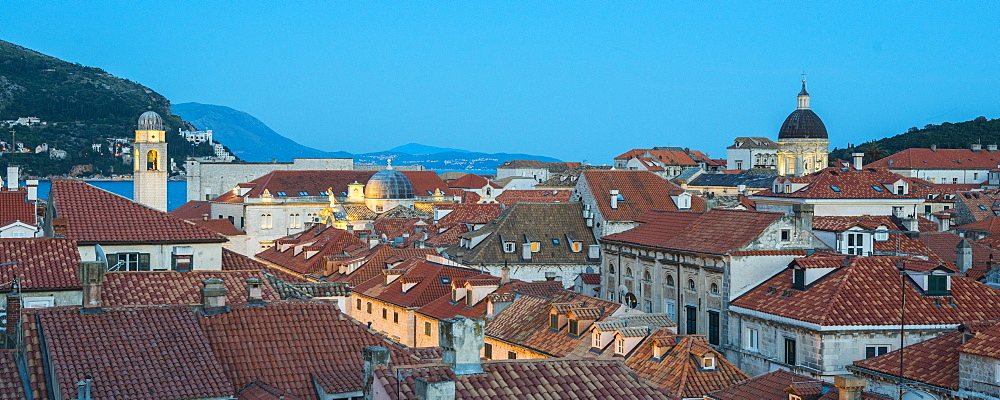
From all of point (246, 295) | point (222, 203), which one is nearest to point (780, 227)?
point (246, 295)

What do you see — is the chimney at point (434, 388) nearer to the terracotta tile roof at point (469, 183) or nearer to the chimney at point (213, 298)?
the chimney at point (213, 298)

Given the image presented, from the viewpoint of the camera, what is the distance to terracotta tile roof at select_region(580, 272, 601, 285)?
204ft

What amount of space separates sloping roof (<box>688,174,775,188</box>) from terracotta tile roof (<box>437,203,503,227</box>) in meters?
53.8

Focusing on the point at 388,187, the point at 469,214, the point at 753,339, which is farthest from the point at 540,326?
the point at 388,187

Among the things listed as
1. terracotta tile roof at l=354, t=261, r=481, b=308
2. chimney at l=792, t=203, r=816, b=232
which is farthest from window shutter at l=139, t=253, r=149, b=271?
chimney at l=792, t=203, r=816, b=232

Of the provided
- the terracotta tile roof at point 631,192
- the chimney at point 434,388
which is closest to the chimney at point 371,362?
the chimney at point 434,388

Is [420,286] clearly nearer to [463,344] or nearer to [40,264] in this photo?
[40,264]

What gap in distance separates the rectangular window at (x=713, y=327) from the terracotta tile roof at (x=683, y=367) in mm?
9549

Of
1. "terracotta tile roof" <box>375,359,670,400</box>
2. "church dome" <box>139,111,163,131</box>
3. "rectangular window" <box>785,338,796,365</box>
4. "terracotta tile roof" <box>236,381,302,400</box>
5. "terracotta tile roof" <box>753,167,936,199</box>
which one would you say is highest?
"church dome" <box>139,111,163,131</box>

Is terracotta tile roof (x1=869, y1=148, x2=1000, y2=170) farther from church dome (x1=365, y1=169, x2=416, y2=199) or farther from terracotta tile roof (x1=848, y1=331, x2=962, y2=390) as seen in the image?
terracotta tile roof (x1=848, y1=331, x2=962, y2=390)

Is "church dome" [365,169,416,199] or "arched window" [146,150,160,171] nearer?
"arched window" [146,150,160,171]

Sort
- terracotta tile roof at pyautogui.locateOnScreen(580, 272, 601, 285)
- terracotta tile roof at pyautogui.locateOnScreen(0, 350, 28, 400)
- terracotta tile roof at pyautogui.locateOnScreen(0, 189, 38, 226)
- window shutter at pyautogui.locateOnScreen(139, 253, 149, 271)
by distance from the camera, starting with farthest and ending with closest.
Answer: terracotta tile roof at pyautogui.locateOnScreen(580, 272, 601, 285)
terracotta tile roof at pyautogui.locateOnScreen(0, 189, 38, 226)
window shutter at pyautogui.locateOnScreen(139, 253, 149, 271)
terracotta tile roof at pyautogui.locateOnScreen(0, 350, 28, 400)

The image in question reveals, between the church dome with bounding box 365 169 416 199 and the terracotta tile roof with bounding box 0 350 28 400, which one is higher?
the church dome with bounding box 365 169 416 199

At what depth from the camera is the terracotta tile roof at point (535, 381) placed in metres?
18.3
